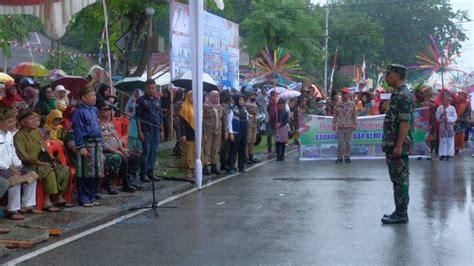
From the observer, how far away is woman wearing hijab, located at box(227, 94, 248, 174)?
1470cm

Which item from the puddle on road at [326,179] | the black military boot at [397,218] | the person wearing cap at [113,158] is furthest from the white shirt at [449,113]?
the black military boot at [397,218]

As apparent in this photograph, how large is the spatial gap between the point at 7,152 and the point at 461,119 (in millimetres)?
14323

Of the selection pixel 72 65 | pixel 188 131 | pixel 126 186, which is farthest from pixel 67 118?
pixel 72 65

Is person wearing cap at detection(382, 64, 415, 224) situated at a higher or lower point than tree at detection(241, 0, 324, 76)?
lower

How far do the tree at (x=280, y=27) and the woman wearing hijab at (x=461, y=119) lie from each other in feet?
59.2

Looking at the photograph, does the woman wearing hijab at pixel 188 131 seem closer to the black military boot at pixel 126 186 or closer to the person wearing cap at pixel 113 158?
the person wearing cap at pixel 113 158

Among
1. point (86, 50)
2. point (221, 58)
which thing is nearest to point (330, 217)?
point (221, 58)

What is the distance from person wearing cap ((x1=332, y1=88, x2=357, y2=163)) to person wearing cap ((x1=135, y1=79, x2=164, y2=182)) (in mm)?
6078

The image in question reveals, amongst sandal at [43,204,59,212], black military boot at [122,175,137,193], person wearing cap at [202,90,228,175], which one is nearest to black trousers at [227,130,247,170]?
person wearing cap at [202,90,228,175]

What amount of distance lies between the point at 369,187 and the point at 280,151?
6.08 metres

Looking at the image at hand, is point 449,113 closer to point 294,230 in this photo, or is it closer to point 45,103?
point 45,103

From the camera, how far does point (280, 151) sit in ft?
59.6

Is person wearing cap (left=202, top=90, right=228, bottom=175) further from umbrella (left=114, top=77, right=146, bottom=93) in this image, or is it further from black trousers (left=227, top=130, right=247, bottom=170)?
umbrella (left=114, top=77, right=146, bottom=93)

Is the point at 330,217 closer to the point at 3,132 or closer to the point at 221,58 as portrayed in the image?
the point at 3,132
